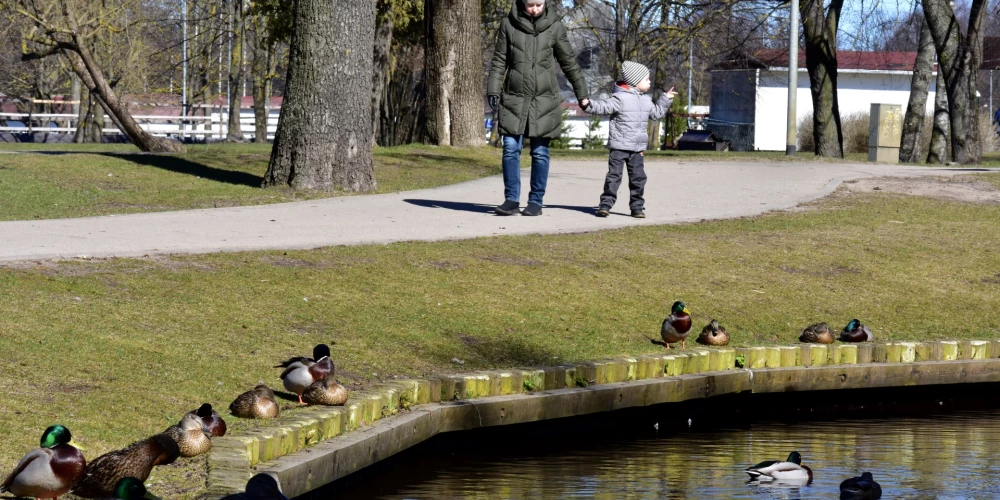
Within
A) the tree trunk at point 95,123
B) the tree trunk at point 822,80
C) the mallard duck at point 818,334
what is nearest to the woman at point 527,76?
the mallard duck at point 818,334

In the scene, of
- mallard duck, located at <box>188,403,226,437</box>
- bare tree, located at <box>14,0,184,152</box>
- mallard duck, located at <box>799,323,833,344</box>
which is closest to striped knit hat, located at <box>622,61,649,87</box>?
mallard duck, located at <box>799,323,833,344</box>

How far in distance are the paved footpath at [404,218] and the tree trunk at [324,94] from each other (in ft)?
2.02

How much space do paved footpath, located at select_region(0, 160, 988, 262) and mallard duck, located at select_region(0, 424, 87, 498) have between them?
4750mm

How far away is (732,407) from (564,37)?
18.2 ft

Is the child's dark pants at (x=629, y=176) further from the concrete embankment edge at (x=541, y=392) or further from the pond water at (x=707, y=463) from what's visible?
the pond water at (x=707, y=463)

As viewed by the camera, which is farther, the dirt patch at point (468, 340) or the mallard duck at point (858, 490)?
the dirt patch at point (468, 340)

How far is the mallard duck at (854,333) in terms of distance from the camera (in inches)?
362

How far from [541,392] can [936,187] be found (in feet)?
39.9

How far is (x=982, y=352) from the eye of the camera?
9.40 metres

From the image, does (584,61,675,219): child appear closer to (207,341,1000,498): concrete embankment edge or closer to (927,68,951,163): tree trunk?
(207,341,1000,498): concrete embankment edge

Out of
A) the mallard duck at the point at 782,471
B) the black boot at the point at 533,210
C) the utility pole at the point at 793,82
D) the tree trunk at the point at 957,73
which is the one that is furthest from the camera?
the utility pole at the point at 793,82

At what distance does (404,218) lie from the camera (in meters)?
13.2

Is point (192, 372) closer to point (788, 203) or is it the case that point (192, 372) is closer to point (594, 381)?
point (594, 381)

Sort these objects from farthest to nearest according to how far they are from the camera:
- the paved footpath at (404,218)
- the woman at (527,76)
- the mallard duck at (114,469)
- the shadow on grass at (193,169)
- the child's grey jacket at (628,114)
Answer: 1. the shadow on grass at (193,169)
2. the child's grey jacket at (628,114)
3. the woman at (527,76)
4. the paved footpath at (404,218)
5. the mallard duck at (114,469)
